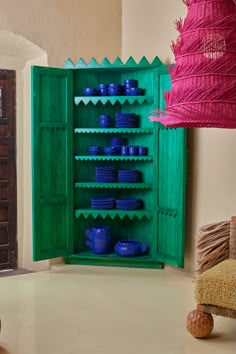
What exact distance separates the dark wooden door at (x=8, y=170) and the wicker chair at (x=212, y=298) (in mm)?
2720

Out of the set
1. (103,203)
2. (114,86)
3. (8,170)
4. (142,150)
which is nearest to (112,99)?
(114,86)

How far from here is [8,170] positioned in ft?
17.9

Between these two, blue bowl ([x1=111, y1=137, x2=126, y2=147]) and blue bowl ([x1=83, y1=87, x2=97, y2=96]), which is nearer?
blue bowl ([x1=83, y1=87, x2=97, y2=96])

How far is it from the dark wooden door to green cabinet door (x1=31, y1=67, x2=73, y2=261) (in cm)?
65

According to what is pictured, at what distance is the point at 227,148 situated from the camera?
4434mm

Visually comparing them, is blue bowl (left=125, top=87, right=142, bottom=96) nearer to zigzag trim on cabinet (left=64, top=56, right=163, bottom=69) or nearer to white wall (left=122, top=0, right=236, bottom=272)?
zigzag trim on cabinet (left=64, top=56, right=163, bottom=69)

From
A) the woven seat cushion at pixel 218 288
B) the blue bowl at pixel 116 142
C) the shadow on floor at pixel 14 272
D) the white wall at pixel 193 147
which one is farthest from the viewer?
the shadow on floor at pixel 14 272

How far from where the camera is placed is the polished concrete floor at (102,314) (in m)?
3.18

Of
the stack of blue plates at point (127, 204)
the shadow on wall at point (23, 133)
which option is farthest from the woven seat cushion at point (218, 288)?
the shadow on wall at point (23, 133)

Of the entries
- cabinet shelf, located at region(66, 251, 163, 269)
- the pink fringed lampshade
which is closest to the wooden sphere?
the pink fringed lampshade

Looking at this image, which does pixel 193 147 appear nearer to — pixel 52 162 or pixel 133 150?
pixel 133 150

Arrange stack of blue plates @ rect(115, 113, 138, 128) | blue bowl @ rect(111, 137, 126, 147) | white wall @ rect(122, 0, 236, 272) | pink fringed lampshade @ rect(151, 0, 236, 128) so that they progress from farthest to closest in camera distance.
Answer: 1. blue bowl @ rect(111, 137, 126, 147)
2. stack of blue plates @ rect(115, 113, 138, 128)
3. white wall @ rect(122, 0, 236, 272)
4. pink fringed lampshade @ rect(151, 0, 236, 128)

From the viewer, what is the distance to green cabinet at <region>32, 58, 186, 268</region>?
15.8ft

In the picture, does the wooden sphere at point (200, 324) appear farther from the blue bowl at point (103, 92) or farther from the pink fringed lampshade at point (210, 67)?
the blue bowl at point (103, 92)
